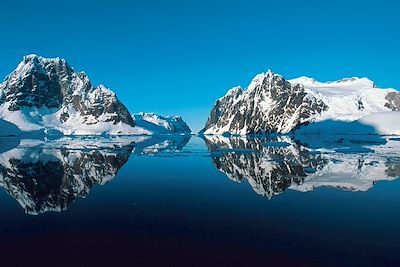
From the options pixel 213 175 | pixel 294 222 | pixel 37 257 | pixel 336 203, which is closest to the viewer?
pixel 37 257

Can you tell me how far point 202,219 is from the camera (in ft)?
65.0

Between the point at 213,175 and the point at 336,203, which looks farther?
the point at 213,175

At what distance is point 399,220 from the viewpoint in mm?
19750

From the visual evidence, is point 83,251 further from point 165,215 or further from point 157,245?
point 165,215

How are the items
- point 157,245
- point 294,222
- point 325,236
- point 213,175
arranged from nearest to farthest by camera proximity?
point 157,245 < point 325,236 < point 294,222 < point 213,175

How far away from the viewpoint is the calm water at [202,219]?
1445 cm

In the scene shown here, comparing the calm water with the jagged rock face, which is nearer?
the calm water

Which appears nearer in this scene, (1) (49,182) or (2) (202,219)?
(2) (202,219)

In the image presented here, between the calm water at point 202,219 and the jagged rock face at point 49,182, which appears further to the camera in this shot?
the jagged rock face at point 49,182

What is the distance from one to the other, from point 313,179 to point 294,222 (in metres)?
14.7

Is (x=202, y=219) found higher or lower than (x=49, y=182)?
lower

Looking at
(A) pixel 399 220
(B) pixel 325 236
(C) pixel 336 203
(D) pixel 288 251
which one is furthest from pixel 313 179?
(D) pixel 288 251

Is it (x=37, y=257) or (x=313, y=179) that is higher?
(x=313, y=179)

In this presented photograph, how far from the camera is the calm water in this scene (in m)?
14.4
